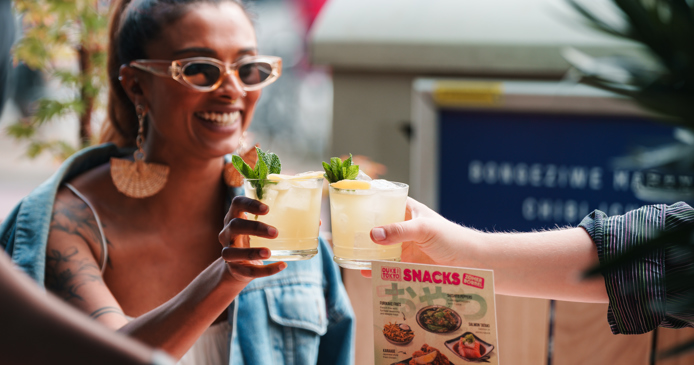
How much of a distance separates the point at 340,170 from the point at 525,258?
0.58m

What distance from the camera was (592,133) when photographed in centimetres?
342

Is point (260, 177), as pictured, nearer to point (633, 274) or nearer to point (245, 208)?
point (245, 208)

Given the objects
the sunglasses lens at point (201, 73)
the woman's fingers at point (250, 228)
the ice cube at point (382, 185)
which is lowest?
the woman's fingers at point (250, 228)

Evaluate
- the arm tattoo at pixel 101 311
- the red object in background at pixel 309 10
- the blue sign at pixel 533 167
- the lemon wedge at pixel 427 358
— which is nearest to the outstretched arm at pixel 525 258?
the lemon wedge at pixel 427 358

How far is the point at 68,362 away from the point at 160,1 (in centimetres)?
154

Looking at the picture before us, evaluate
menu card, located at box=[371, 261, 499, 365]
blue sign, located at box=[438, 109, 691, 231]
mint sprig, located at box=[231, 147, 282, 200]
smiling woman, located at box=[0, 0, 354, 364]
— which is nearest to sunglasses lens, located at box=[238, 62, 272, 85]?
smiling woman, located at box=[0, 0, 354, 364]

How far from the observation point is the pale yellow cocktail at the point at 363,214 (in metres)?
1.37

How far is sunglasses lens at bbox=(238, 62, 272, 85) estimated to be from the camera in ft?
6.41

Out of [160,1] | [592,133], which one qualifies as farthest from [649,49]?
[592,133]

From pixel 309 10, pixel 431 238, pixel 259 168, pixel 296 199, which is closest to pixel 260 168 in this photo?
pixel 259 168

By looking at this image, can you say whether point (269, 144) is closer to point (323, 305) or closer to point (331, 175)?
point (323, 305)

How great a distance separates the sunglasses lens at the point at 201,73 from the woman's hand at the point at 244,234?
25.3 inches

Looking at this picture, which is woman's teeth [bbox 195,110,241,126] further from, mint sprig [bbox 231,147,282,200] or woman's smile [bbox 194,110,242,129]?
mint sprig [bbox 231,147,282,200]

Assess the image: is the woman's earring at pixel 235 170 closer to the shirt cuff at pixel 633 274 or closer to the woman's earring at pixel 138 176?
the woman's earring at pixel 138 176
